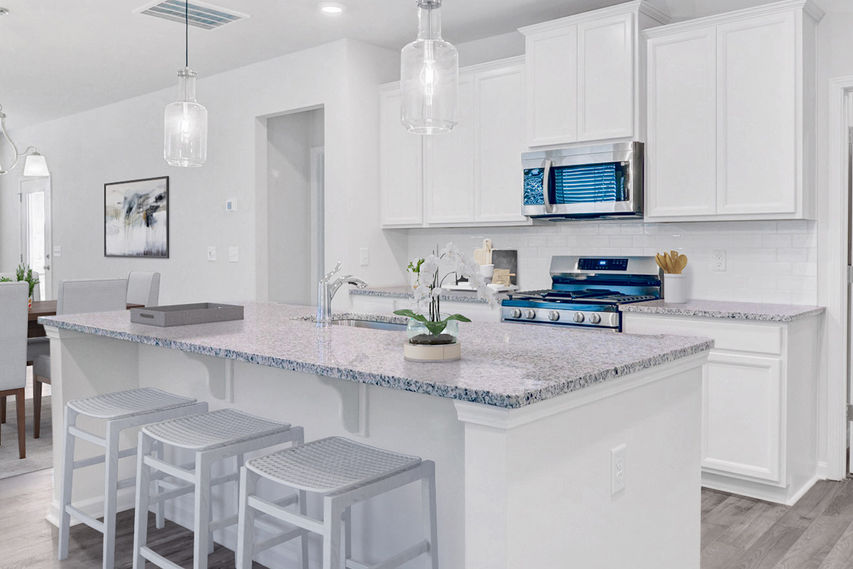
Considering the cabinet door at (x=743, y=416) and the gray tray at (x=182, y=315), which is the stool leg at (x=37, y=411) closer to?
the gray tray at (x=182, y=315)

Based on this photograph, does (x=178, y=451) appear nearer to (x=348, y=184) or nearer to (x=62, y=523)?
(x=62, y=523)

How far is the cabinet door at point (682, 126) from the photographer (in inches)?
144

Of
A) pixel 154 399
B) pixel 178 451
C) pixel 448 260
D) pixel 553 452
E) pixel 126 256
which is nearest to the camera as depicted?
pixel 553 452

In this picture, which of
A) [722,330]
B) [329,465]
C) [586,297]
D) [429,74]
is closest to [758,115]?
[722,330]

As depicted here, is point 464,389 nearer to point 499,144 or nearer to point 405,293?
point 405,293

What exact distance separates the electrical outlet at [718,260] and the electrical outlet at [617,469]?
2367 millimetres

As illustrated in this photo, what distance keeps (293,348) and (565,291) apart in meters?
2.51

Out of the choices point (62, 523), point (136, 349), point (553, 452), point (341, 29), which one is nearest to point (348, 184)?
point (341, 29)

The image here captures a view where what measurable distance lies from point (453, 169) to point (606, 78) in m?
1.24

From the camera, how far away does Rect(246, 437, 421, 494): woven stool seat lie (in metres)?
1.76

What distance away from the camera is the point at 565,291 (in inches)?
169

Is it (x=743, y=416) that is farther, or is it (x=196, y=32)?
(x=196, y=32)

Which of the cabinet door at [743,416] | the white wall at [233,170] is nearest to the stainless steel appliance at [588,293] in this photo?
the cabinet door at [743,416]

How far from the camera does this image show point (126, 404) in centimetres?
263
